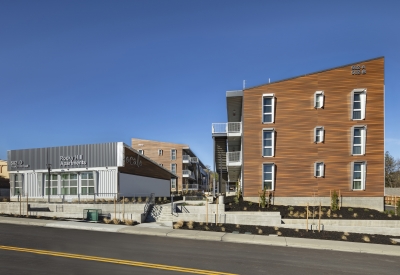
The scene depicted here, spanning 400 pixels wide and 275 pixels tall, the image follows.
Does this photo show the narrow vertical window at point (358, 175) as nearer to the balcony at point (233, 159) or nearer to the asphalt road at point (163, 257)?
the balcony at point (233, 159)

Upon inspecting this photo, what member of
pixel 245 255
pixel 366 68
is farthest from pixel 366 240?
pixel 366 68

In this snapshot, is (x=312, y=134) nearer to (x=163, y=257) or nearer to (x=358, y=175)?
(x=358, y=175)

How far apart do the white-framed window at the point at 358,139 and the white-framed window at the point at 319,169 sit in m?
2.75

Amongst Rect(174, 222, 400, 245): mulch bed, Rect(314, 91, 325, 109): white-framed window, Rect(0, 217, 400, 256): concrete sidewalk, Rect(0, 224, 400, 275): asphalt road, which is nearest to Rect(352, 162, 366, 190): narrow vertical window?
Rect(314, 91, 325, 109): white-framed window

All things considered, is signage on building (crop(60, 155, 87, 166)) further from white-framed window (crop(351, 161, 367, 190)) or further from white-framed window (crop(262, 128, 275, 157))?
white-framed window (crop(351, 161, 367, 190))

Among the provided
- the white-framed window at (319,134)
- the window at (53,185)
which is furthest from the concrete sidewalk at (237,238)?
the window at (53,185)

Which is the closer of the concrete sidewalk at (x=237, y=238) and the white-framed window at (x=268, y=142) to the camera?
the concrete sidewalk at (x=237, y=238)

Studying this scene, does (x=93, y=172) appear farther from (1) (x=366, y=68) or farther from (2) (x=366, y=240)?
(1) (x=366, y=68)

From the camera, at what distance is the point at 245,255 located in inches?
477

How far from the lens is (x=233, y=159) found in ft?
100

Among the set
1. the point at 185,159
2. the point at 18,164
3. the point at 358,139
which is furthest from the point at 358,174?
the point at 185,159

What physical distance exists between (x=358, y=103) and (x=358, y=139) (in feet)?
9.73

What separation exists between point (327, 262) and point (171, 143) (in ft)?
177

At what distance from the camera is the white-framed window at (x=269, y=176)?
85.3ft
